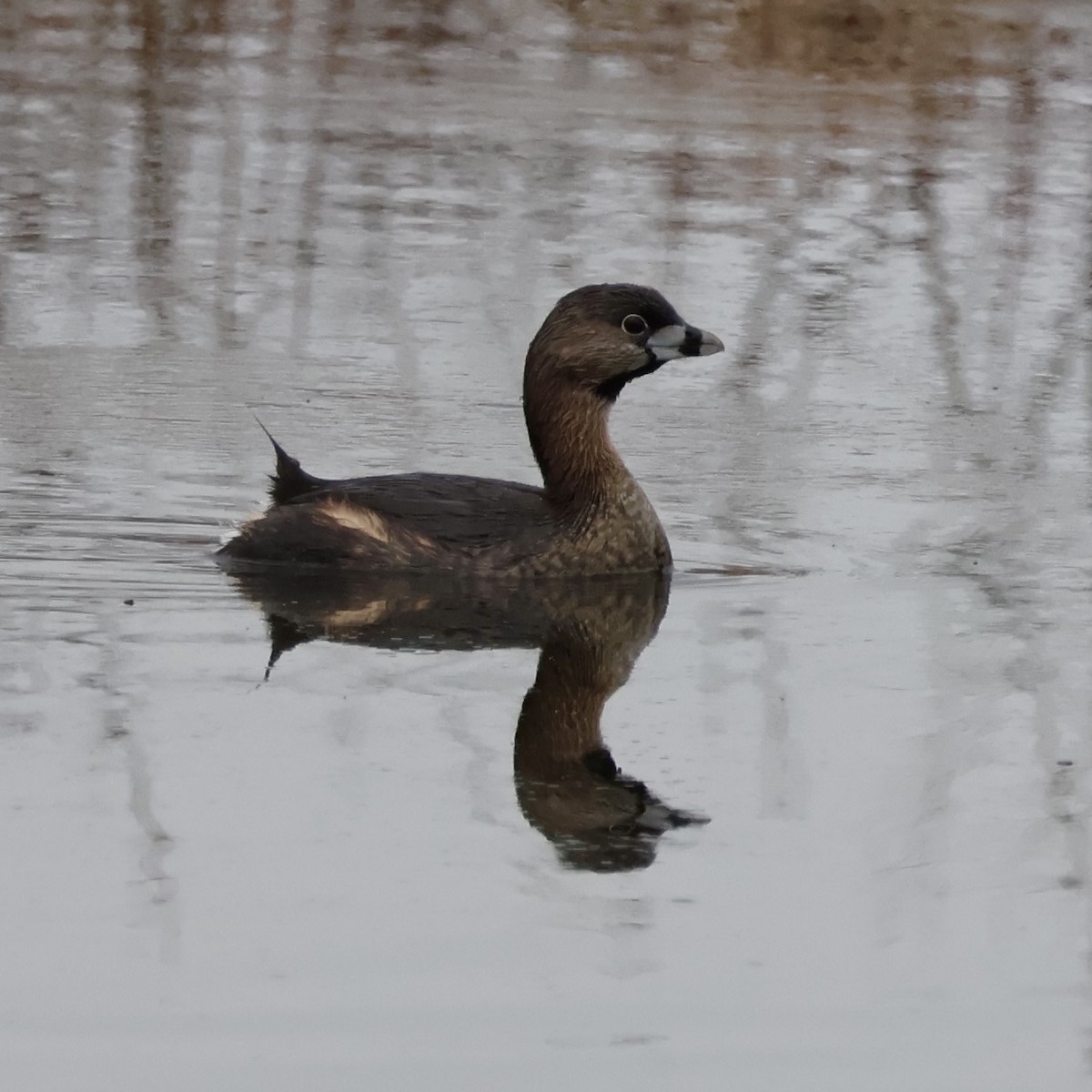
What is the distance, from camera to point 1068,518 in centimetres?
932

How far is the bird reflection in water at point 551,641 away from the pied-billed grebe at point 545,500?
0.26ft

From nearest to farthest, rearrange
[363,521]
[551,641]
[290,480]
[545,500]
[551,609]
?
[551,641] → [551,609] → [363,521] → [290,480] → [545,500]

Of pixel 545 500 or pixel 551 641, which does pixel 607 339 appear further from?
pixel 551 641

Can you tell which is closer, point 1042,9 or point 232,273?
point 232,273

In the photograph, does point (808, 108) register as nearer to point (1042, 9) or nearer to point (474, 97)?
point (474, 97)

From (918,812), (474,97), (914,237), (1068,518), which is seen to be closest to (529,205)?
(914,237)

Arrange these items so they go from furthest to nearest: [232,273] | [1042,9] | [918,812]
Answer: [1042,9], [232,273], [918,812]

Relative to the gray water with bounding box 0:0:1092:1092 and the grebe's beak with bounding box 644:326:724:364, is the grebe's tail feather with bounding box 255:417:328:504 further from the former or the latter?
the grebe's beak with bounding box 644:326:724:364

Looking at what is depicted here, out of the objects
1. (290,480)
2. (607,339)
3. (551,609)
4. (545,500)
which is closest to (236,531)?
(290,480)

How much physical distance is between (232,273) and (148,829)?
24.6 ft

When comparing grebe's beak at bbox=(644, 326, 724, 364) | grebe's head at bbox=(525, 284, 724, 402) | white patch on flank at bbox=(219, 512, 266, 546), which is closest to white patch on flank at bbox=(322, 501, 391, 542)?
white patch on flank at bbox=(219, 512, 266, 546)

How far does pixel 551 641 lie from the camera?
791 cm

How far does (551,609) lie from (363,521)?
69cm

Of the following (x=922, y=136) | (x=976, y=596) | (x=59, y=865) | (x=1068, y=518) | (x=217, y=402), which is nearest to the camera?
(x=59, y=865)
